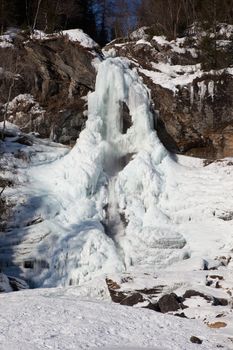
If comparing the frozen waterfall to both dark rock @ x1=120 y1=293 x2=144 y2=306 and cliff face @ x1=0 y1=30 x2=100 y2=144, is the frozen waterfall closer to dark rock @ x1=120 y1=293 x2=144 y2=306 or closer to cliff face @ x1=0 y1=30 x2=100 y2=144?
cliff face @ x1=0 y1=30 x2=100 y2=144

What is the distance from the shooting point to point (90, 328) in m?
10.0

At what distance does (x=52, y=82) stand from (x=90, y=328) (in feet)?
58.0

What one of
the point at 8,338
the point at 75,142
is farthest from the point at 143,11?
the point at 8,338

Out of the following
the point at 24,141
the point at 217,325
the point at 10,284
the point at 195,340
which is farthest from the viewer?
the point at 24,141

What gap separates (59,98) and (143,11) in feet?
40.3

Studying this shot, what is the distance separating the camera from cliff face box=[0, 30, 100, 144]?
80.1ft

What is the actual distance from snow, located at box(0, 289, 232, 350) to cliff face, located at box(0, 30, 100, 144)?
13.1 meters

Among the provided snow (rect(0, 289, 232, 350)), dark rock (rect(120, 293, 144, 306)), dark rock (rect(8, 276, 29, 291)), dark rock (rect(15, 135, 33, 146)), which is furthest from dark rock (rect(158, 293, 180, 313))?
dark rock (rect(15, 135, 33, 146))

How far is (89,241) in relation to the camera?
18.2m

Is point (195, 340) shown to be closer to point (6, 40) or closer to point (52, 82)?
point (52, 82)

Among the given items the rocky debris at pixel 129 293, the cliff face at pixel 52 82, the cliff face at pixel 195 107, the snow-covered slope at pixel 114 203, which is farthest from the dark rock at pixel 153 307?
the cliff face at pixel 52 82

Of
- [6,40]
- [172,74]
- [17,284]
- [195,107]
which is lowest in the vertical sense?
[17,284]

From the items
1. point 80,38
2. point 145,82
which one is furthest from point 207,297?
point 80,38

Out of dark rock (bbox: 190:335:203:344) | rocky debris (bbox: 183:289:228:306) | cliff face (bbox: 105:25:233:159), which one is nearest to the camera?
dark rock (bbox: 190:335:203:344)
